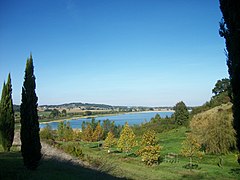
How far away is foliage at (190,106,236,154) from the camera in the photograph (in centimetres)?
3659

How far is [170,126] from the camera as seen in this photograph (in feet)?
255

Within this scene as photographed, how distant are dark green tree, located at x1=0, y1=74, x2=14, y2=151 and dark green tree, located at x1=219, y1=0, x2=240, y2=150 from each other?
1740cm

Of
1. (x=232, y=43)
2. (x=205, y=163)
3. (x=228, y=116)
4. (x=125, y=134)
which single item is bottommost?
(x=205, y=163)

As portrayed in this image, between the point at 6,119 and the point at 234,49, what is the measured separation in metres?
17.9

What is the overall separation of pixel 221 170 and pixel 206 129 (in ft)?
35.4

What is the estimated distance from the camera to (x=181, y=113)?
76875 mm

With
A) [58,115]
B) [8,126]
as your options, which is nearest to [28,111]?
[8,126]

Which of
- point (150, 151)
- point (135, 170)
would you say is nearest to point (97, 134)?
point (150, 151)

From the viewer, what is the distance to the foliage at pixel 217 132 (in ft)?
120

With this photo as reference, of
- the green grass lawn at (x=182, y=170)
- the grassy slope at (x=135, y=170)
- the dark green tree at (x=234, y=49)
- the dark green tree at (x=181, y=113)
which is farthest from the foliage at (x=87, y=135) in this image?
the dark green tree at (x=234, y=49)

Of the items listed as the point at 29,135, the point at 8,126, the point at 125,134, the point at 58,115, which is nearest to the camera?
the point at 29,135

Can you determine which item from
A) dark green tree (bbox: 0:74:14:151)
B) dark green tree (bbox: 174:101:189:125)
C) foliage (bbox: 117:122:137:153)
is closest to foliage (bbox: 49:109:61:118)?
dark green tree (bbox: 174:101:189:125)

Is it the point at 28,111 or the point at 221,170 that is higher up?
the point at 28,111

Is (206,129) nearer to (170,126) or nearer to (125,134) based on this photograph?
(125,134)
